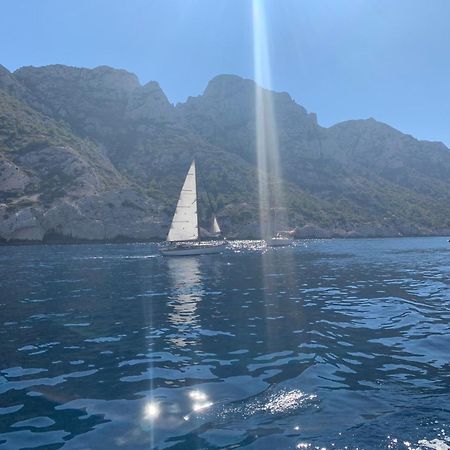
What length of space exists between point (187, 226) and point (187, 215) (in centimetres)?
259

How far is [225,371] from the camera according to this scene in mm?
13648

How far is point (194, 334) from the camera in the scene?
62.3ft

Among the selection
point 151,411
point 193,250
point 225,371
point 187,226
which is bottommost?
point 225,371

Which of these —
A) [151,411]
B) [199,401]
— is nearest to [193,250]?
[199,401]

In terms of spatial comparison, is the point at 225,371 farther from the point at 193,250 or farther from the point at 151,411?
the point at 193,250

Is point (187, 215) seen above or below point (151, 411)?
above

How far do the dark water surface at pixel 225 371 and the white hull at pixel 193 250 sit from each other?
4179cm

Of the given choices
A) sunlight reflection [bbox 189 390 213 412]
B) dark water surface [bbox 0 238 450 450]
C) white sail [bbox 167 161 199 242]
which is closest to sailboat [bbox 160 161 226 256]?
white sail [bbox 167 161 199 242]

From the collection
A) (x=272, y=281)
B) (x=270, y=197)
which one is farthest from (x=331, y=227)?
(x=272, y=281)

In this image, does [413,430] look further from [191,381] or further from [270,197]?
[270,197]

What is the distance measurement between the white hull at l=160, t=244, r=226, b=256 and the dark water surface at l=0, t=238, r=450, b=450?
4179cm

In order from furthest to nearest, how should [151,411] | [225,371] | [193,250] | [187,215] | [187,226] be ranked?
[187,226] < [193,250] < [187,215] < [225,371] < [151,411]

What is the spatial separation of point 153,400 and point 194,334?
773 centimetres

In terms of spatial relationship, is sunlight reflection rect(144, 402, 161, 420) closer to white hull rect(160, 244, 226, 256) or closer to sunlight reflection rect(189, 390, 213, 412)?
sunlight reflection rect(189, 390, 213, 412)
